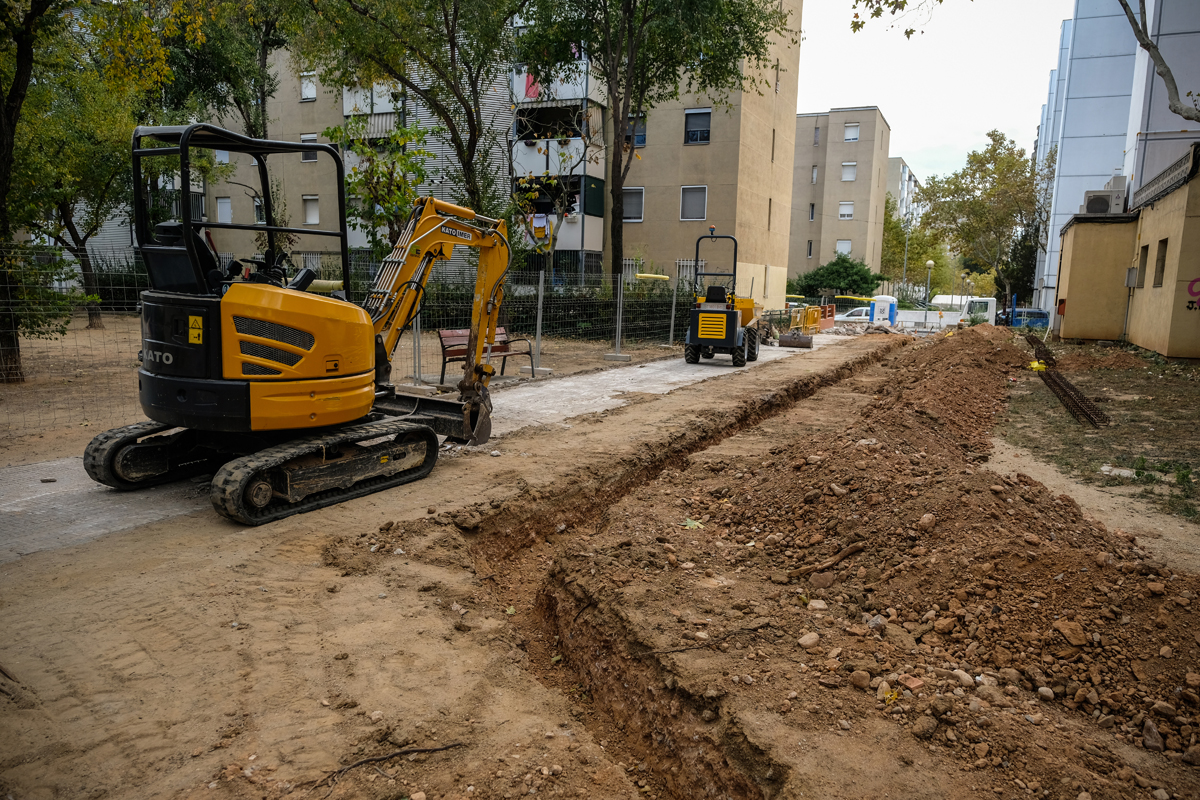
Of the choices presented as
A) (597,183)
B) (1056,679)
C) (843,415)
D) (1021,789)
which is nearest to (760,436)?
(843,415)

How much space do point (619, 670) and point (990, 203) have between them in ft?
143

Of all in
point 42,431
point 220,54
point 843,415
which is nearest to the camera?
point 42,431

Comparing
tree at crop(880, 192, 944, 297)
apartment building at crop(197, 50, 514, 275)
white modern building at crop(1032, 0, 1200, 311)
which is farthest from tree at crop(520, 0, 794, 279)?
tree at crop(880, 192, 944, 297)

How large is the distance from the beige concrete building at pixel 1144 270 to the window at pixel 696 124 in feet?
38.8

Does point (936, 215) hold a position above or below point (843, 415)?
above

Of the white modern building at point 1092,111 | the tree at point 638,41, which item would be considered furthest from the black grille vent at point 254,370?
the white modern building at point 1092,111

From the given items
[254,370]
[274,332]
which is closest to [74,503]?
[254,370]

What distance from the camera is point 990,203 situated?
40.2 metres

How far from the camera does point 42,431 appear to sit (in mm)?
8406

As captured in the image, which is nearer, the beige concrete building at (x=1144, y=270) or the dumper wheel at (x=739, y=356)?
the beige concrete building at (x=1144, y=270)

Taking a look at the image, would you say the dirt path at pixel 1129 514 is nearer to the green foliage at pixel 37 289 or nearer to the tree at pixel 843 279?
the green foliage at pixel 37 289

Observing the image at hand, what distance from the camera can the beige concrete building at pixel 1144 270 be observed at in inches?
585

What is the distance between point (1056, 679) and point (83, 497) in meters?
6.79

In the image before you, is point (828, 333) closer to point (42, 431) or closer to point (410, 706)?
point (42, 431)
